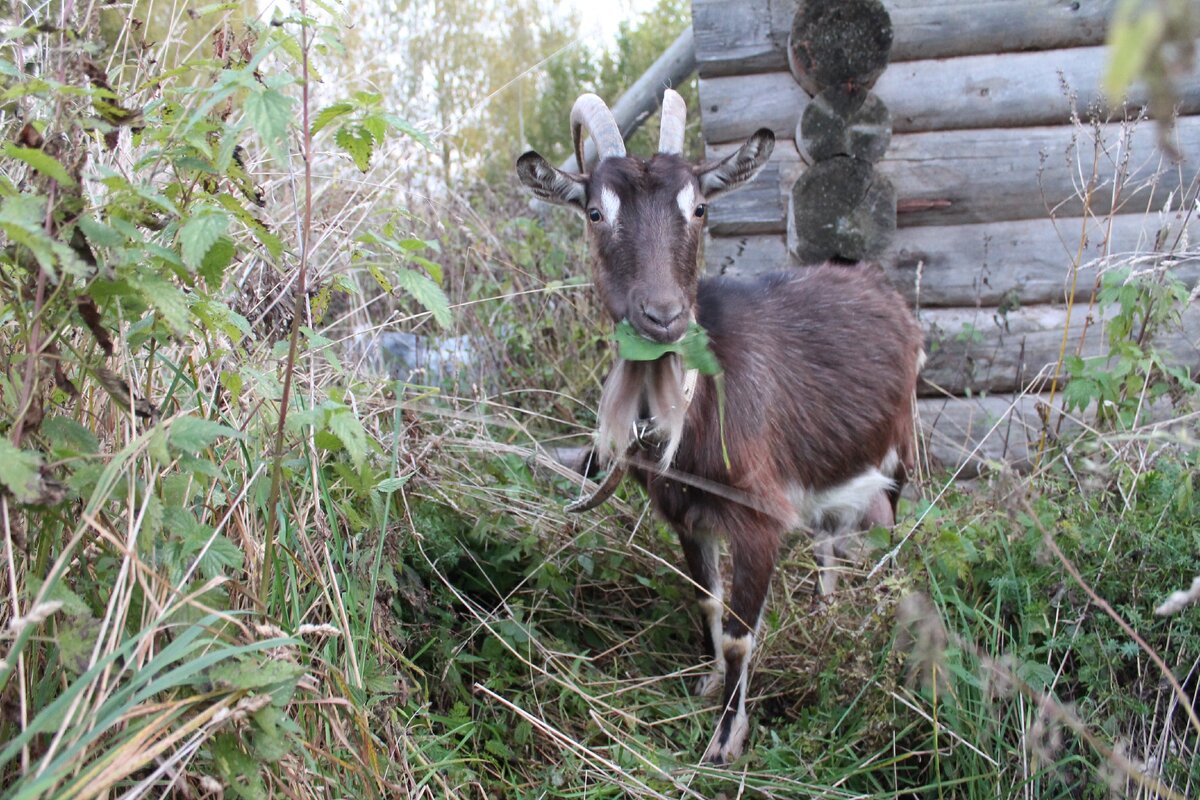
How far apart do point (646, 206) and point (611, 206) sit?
0.38 feet

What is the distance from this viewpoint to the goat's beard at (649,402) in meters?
3.49

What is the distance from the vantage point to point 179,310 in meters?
2.01

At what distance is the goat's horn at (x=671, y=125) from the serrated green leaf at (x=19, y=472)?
2.50m

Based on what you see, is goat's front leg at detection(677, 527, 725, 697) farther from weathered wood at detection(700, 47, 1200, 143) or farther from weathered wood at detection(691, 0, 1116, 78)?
weathered wood at detection(691, 0, 1116, 78)

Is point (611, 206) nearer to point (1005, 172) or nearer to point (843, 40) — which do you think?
point (843, 40)

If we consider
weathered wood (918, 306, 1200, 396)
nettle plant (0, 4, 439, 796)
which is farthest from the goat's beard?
weathered wood (918, 306, 1200, 396)

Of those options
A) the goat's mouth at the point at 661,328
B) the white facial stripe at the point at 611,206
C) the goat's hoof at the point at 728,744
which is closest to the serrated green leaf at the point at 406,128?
the goat's mouth at the point at 661,328

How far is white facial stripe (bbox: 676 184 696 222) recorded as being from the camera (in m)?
3.53

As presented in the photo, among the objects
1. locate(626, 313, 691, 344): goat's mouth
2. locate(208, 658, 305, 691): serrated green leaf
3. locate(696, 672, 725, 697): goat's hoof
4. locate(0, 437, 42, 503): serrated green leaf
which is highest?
locate(0, 437, 42, 503): serrated green leaf

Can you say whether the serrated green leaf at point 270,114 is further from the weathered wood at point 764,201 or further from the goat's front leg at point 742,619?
the weathered wood at point 764,201

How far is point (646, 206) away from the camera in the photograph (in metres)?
3.49

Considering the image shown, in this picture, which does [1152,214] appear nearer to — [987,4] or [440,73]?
[987,4]

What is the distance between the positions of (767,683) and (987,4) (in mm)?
3301

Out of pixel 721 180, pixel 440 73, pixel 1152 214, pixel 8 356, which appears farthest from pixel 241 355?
pixel 440 73
